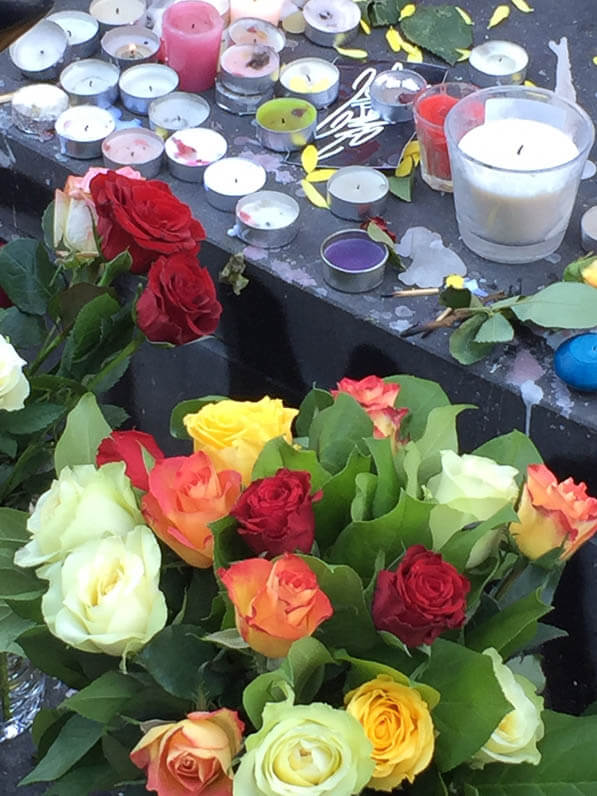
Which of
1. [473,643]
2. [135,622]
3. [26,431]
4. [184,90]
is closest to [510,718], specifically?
[473,643]

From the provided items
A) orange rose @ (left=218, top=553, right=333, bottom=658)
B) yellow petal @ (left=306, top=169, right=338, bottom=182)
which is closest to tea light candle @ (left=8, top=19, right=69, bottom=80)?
yellow petal @ (left=306, top=169, right=338, bottom=182)

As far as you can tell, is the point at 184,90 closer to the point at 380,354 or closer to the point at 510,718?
the point at 380,354

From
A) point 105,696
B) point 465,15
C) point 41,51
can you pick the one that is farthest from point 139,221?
point 465,15

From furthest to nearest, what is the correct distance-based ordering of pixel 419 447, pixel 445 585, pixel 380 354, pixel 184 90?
pixel 184 90
pixel 380 354
pixel 419 447
pixel 445 585

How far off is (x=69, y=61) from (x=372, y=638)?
2.30 ft

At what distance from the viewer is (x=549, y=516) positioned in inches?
Result: 19.9

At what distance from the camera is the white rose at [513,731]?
0.48m

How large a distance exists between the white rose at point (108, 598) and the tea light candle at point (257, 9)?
0.70 m

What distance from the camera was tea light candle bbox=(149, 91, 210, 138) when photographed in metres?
0.96

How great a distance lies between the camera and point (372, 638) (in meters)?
0.50

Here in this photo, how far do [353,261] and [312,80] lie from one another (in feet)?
0.73

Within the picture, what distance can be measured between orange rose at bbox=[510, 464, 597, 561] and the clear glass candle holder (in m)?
0.35

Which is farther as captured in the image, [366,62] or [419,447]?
[366,62]

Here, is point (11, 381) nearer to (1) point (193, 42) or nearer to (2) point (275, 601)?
(2) point (275, 601)
